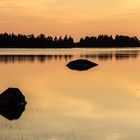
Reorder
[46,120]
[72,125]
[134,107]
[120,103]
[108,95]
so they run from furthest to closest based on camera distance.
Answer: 1. [108,95]
2. [120,103]
3. [134,107]
4. [46,120]
5. [72,125]

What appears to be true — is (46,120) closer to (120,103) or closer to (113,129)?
(113,129)

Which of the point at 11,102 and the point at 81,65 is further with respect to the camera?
the point at 81,65

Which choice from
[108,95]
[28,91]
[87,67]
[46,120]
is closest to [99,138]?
[46,120]

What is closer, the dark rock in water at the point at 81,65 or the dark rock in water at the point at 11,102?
the dark rock in water at the point at 11,102

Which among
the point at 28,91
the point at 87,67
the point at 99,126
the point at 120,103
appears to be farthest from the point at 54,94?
the point at 87,67

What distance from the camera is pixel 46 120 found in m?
24.8

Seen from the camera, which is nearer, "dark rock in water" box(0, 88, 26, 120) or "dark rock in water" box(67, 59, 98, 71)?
"dark rock in water" box(0, 88, 26, 120)

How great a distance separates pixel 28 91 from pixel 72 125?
763 inches

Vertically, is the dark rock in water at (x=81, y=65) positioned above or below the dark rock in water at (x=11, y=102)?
below

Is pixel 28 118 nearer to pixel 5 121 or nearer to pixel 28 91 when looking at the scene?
pixel 5 121

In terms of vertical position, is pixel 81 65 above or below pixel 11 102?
below

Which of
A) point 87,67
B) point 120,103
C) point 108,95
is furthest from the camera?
point 87,67

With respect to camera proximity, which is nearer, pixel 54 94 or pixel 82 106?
pixel 82 106

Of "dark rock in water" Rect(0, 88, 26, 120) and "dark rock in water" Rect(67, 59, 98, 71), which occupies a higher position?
"dark rock in water" Rect(0, 88, 26, 120)
